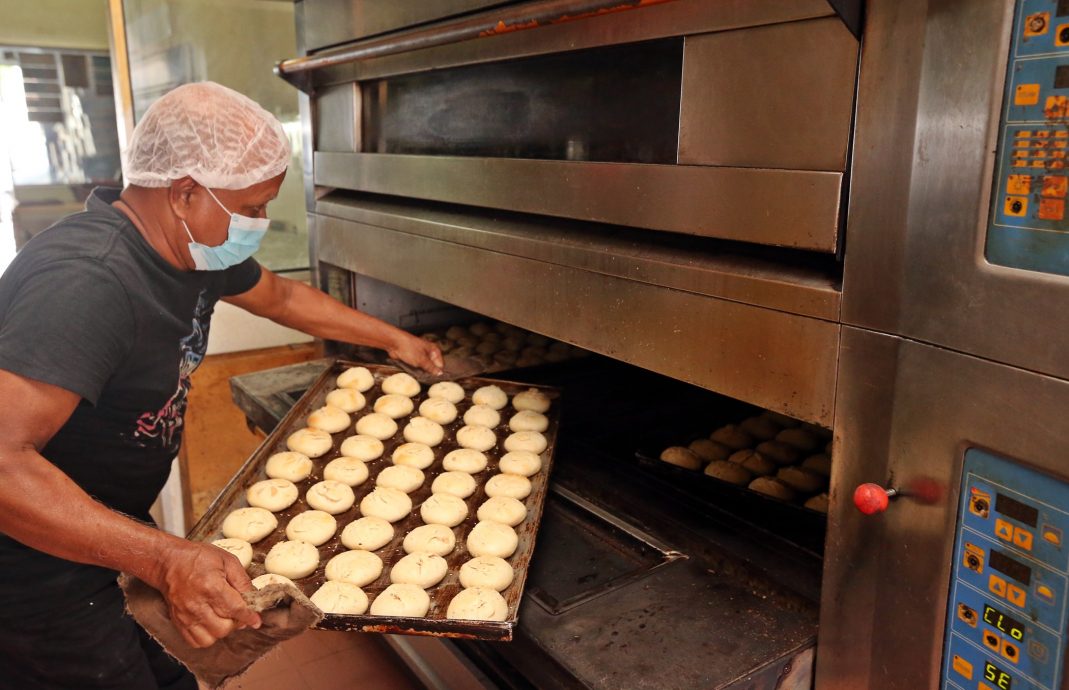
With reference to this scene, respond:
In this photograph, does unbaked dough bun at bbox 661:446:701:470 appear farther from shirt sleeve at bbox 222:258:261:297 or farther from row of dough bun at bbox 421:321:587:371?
shirt sleeve at bbox 222:258:261:297

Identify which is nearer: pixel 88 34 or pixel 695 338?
pixel 695 338

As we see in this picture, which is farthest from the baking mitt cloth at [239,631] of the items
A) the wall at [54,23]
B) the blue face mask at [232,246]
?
the wall at [54,23]

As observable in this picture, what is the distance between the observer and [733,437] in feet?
6.94

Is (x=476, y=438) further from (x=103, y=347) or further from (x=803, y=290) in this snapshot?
(x=803, y=290)

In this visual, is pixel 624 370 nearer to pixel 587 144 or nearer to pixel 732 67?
pixel 587 144

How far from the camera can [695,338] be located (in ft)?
4.19

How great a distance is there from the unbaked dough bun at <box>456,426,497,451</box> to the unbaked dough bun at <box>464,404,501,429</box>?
31 millimetres

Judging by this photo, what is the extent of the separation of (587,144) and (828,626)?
1.02 meters

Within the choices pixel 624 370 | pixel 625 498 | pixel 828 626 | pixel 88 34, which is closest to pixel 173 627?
pixel 625 498

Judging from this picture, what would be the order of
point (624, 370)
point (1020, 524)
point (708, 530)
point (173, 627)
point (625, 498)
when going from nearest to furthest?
1. point (1020, 524)
2. point (173, 627)
3. point (708, 530)
4. point (625, 498)
5. point (624, 370)

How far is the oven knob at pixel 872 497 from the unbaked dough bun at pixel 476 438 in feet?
3.75

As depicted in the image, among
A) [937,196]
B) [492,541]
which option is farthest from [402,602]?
[937,196]

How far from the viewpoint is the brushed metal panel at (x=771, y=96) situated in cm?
105

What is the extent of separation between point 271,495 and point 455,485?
1.40ft
